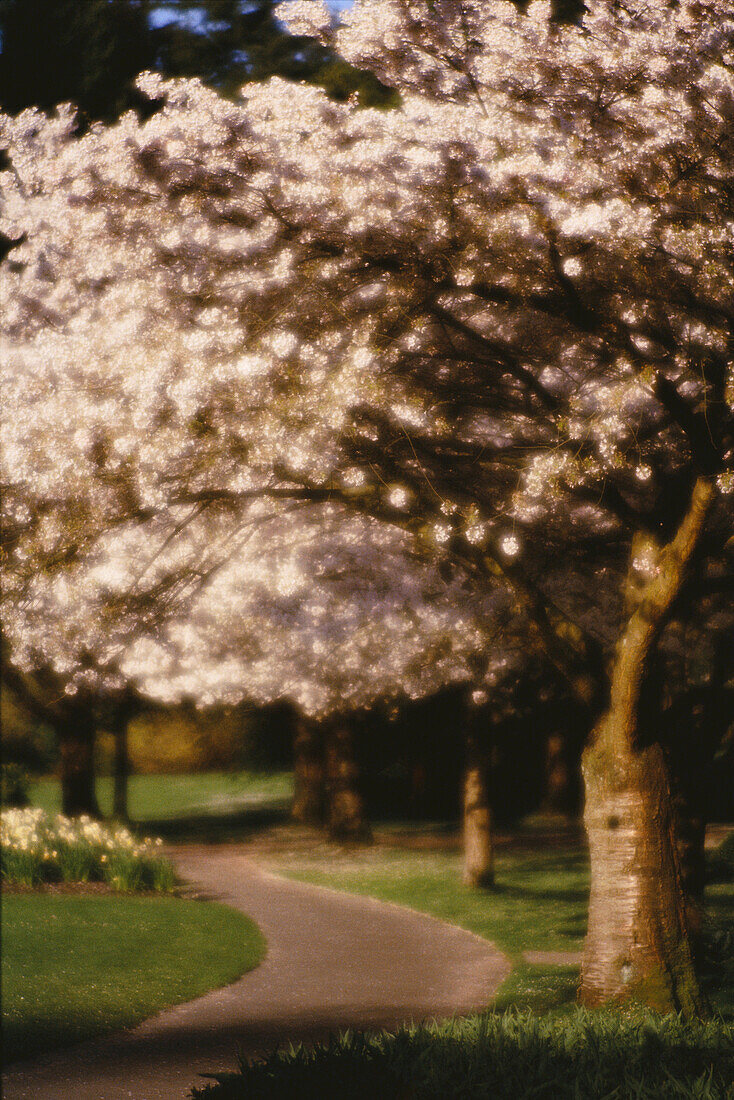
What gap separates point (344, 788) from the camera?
25.0 metres

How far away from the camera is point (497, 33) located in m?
8.65

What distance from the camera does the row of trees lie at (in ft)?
26.3

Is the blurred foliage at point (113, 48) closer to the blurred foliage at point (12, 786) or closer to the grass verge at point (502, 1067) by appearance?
the grass verge at point (502, 1067)

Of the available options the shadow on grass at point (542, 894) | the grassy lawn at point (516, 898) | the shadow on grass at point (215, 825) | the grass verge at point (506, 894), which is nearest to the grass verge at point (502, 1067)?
the grassy lawn at point (516, 898)

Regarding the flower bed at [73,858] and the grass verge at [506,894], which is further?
the flower bed at [73,858]

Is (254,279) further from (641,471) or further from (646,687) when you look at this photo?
(646,687)

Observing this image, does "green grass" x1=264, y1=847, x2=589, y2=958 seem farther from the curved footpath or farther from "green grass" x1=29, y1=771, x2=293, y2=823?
"green grass" x1=29, y1=771, x2=293, y2=823

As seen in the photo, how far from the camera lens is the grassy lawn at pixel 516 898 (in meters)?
10.1

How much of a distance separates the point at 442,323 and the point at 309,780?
87.6 ft

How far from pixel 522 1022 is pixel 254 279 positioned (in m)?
6.02

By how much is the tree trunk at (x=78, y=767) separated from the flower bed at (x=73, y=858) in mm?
8019

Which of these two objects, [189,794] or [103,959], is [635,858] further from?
[189,794]

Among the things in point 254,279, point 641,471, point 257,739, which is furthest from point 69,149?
point 257,739

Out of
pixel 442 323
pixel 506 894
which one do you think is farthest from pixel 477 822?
pixel 442 323
